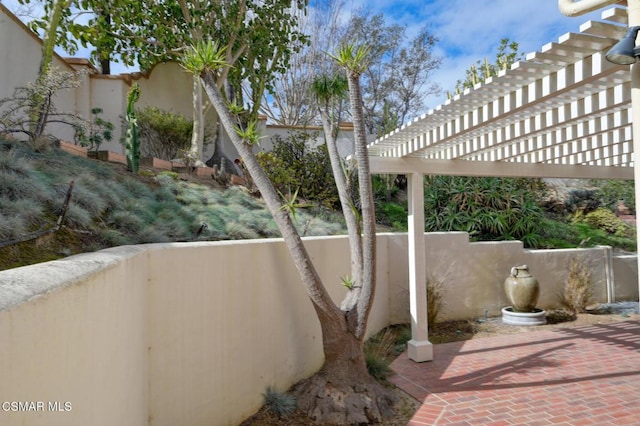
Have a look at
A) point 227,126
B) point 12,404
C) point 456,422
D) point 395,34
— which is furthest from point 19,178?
point 395,34

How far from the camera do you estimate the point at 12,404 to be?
4.40 feet

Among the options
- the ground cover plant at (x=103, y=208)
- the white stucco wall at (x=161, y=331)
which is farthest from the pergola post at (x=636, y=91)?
the ground cover plant at (x=103, y=208)

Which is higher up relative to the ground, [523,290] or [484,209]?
[484,209]

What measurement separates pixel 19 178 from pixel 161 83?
30.7 ft

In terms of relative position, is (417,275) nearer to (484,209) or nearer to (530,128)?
(530,128)

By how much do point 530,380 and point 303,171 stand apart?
23.6ft

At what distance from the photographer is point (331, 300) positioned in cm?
458

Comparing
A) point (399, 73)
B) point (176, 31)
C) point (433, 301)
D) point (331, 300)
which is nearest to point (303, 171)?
point (176, 31)

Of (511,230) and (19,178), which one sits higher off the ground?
(19,178)

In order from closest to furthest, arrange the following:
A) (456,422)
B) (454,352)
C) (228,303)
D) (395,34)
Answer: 1. (228,303)
2. (456,422)
3. (454,352)
4. (395,34)

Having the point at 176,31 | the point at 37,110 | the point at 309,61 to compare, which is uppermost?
the point at 309,61

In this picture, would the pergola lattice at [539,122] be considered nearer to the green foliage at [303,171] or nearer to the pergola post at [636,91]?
the pergola post at [636,91]

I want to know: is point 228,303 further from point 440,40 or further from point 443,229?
point 440,40

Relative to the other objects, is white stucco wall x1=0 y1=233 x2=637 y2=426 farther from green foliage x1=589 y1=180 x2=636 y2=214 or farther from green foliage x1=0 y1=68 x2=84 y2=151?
green foliage x1=589 y1=180 x2=636 y2=214
